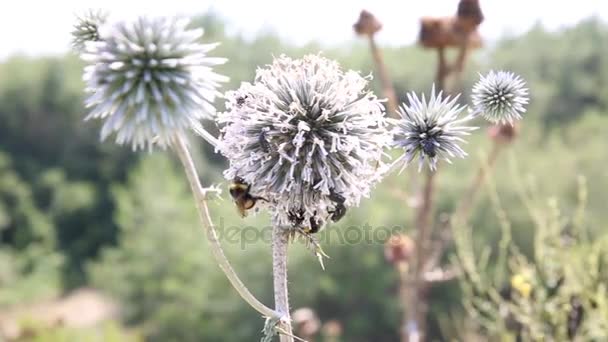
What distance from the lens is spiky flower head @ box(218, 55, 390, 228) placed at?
1.67 meters

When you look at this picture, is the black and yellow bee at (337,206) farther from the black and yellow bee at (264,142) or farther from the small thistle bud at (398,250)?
the small thistle bud at (398,250)

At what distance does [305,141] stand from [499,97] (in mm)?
580

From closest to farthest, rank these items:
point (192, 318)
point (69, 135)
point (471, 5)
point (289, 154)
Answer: point (289, 154)
point (471, 5)
point (192, 318)
point (69, 135)

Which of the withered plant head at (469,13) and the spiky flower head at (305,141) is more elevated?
the withered plant head at (469,13)

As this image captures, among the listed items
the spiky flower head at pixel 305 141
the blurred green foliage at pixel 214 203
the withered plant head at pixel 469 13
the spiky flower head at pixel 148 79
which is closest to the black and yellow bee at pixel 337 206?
the spiky flower head at pixel 305 141

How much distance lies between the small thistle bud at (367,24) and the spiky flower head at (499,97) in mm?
1982

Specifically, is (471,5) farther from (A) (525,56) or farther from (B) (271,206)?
(A) (525,56)

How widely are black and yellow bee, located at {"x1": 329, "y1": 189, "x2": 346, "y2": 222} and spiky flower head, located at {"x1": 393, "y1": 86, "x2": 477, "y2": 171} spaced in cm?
19

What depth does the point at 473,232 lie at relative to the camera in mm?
8883

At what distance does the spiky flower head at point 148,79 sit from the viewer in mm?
1354

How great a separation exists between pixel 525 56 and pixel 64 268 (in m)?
12.3

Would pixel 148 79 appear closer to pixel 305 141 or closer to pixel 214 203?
pixel 305 141

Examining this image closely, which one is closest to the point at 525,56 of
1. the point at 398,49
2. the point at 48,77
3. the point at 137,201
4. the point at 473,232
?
the point at 398,49

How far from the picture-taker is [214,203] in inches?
142
